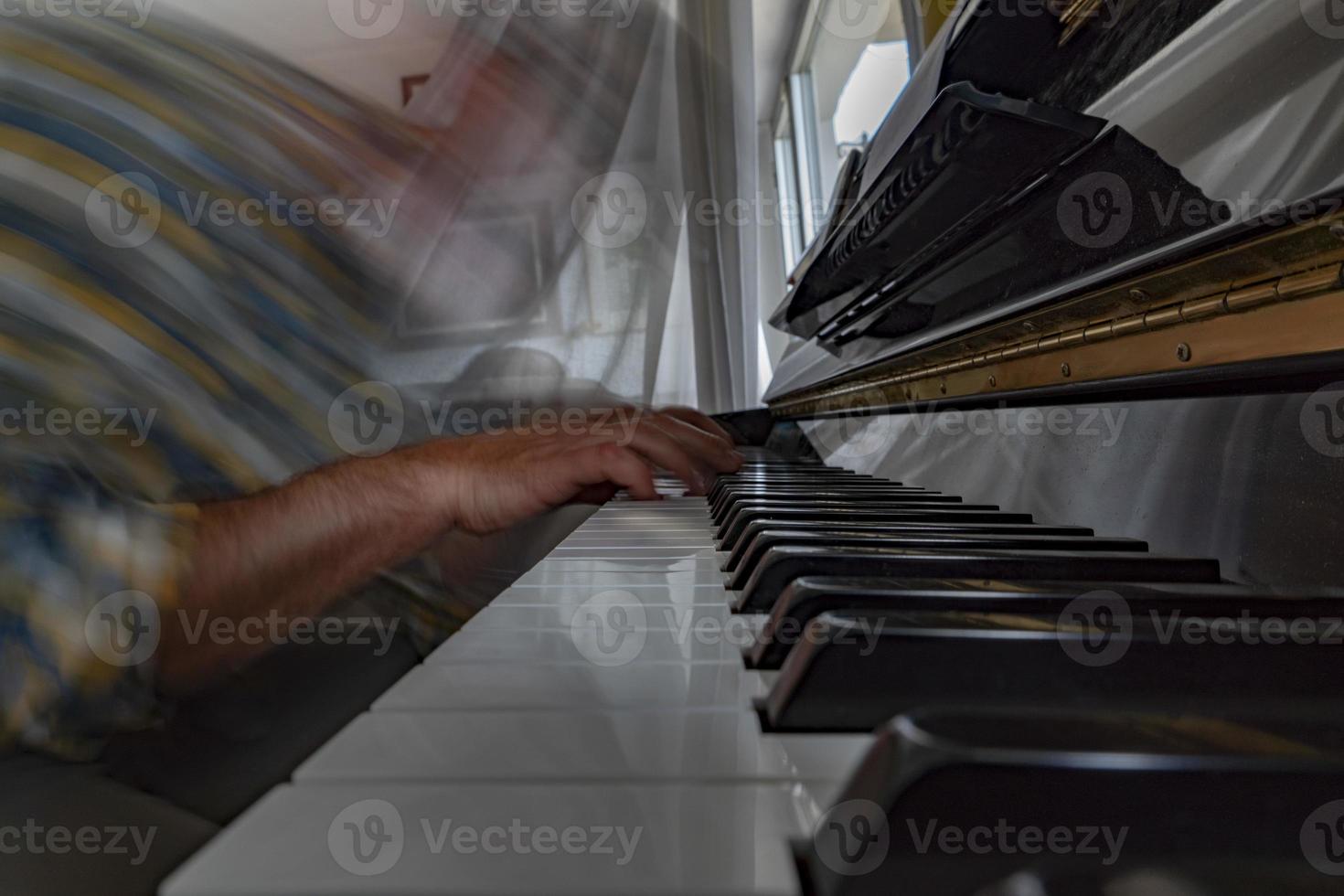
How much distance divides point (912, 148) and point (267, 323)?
3.38ft

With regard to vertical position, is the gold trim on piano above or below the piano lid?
below

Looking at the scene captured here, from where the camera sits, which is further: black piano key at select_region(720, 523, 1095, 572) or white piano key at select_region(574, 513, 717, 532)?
white piano key at select_region(574, 513, 717, 532)

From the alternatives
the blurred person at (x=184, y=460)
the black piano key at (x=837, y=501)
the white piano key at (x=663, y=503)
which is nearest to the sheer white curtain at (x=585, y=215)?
the blurred person at (x=184, y=460)

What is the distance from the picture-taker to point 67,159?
1031 millimetres

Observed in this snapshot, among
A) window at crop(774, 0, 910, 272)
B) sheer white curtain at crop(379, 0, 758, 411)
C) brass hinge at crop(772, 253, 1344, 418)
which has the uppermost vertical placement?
window at crop(774, 0, 910, 272)

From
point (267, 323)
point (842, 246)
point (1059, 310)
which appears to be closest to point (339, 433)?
point (267, 323)

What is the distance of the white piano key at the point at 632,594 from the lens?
1.50ft

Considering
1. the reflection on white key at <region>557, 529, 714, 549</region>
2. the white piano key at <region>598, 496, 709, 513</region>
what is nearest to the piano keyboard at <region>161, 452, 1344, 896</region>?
the reflection on white key at <region>557, 529, 714, 549</region>

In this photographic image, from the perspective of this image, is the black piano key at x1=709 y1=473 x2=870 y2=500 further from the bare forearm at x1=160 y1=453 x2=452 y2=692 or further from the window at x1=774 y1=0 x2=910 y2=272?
the window at x1=774 y1=0 x2=910 y2=272

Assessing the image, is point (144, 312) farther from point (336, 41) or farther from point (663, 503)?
point (336, 41)

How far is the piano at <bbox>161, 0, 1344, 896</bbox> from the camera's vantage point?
17 cm

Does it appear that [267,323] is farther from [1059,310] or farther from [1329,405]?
[1329,405]

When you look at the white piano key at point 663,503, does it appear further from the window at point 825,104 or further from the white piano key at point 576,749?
the window at point 825,104

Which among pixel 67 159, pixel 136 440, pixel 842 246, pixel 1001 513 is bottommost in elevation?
pixel 1001 513
